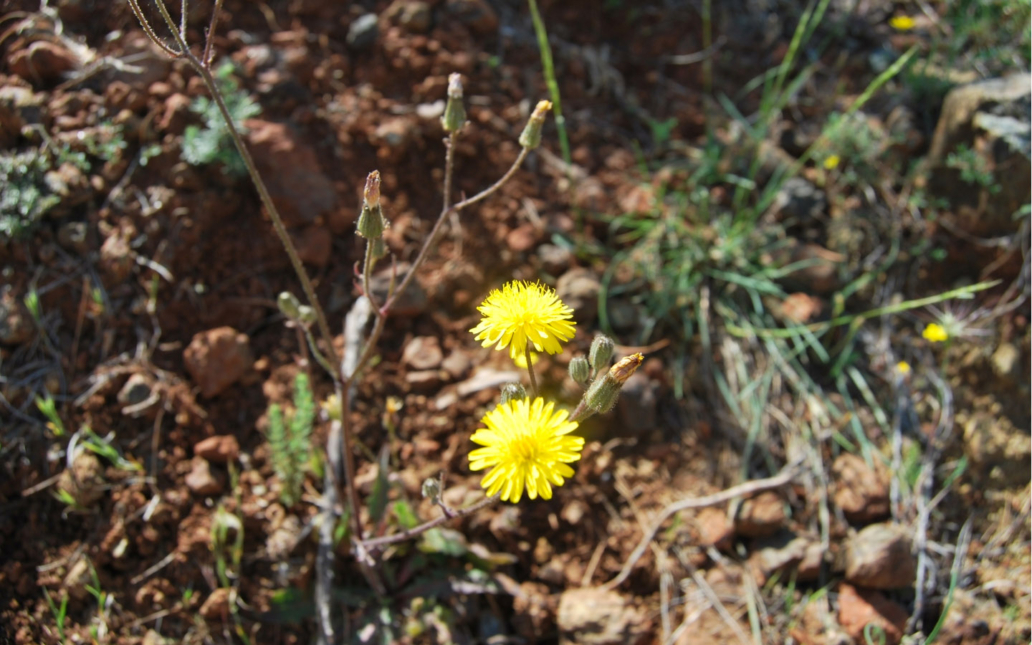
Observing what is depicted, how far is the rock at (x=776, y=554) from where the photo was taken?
2.52 m

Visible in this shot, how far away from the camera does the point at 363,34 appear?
3.17m

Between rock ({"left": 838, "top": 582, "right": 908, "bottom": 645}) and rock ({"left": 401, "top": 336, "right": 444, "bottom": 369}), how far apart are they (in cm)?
187

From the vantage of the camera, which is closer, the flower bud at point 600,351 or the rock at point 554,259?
the flower bud at point 600,351

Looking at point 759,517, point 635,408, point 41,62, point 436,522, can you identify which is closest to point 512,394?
point 436,522

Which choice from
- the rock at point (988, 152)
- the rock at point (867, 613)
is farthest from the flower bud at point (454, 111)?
the rock at point (988, 152)

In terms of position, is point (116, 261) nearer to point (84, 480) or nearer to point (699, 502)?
point (84, 480)

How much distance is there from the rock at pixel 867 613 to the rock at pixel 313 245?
253cm

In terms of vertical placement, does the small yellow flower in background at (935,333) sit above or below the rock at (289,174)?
below

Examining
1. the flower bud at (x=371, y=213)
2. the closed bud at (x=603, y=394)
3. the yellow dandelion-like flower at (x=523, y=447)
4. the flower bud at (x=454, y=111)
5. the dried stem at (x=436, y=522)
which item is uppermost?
the flower bud at (x=454, y=111)

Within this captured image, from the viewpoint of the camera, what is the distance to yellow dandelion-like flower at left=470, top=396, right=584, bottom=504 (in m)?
1.70

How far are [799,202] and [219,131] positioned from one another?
270 centimetres

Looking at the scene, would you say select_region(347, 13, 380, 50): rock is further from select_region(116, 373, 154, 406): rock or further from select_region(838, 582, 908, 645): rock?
select_region(838, 582, 908, 645): rock

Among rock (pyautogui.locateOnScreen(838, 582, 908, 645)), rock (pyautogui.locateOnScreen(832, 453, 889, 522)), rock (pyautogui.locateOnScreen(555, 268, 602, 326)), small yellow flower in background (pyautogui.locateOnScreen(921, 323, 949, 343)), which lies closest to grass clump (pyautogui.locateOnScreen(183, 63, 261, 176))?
rock (pyautogui.locateOnScreen(555, 268, 602, 326))

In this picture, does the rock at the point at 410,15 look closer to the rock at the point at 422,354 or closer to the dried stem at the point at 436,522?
the rock at the point at 422,354
